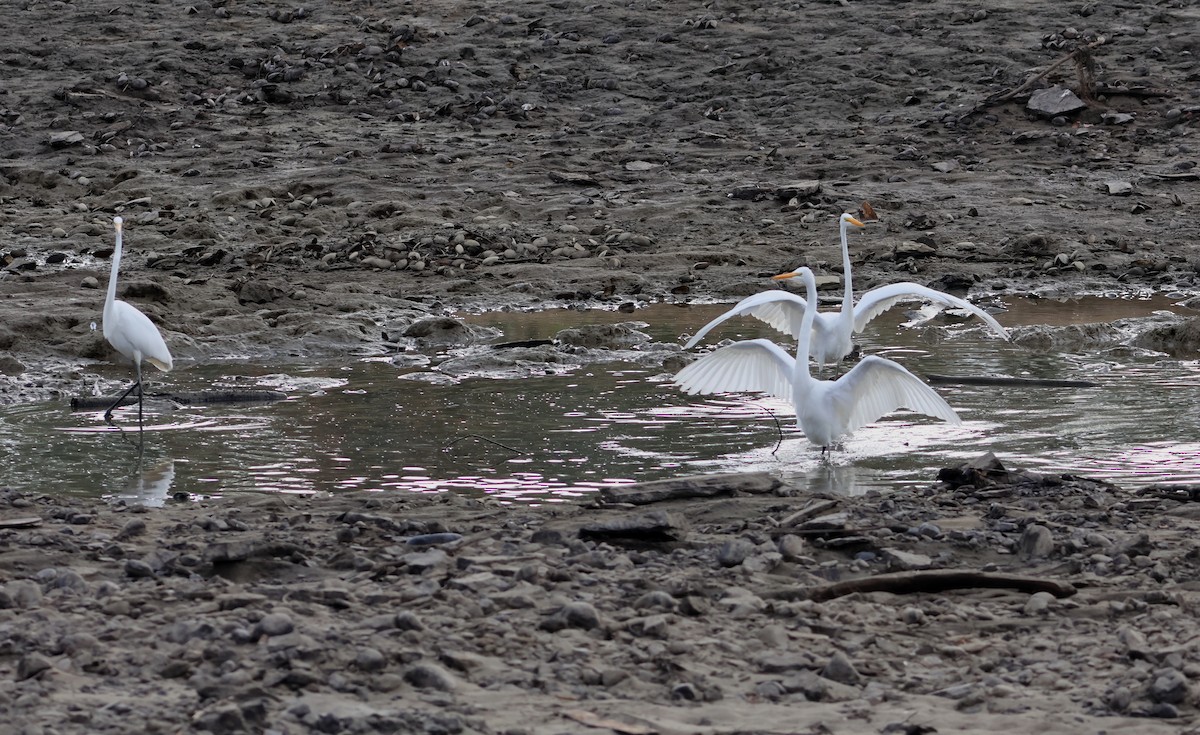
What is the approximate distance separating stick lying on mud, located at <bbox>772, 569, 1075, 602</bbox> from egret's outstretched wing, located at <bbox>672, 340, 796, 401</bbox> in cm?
386

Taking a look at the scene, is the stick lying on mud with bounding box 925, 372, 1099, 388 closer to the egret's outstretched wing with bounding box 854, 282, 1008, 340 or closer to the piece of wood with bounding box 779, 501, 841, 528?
the egret's outstretched wing with bounding box 854, 282, 1008, 340

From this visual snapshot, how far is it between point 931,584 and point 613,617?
3.50ft

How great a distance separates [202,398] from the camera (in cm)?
909

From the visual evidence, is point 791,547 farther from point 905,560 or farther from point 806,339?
point 806,339

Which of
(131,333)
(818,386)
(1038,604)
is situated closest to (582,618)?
(1038,604)

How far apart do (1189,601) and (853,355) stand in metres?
6.87

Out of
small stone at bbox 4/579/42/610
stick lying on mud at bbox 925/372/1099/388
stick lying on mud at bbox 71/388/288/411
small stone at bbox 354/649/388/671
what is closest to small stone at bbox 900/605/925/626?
small stone at bbox 354/649/388/671

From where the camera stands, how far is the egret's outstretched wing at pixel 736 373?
8.37 metres

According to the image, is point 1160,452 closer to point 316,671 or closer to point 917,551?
point 917,551

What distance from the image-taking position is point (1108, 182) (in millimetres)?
15328

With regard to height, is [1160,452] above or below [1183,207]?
below

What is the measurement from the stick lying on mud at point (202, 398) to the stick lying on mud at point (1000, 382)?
13.9 ft

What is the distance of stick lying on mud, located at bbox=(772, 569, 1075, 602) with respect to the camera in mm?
4418

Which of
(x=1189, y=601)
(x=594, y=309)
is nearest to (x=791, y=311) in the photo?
(x=594, y=309)
